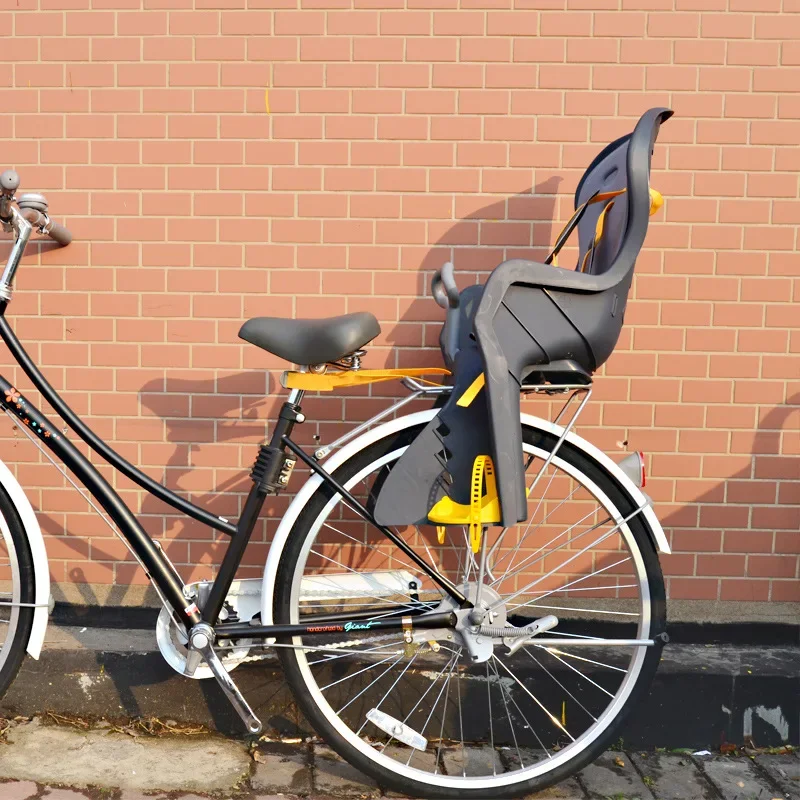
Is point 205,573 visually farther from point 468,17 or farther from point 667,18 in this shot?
point 667,18

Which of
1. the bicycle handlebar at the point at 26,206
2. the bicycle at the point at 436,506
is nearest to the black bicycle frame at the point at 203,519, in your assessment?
the bicycle at the point at 436,506

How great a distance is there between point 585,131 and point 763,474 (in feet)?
4.66

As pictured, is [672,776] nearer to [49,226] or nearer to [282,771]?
[282,771]

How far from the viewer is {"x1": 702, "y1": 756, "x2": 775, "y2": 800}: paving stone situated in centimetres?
258

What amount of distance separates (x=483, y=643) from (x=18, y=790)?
1.50m

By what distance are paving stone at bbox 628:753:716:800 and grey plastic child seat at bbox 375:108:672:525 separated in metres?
1.11

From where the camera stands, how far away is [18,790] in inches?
98.4

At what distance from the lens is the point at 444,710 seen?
2777mm

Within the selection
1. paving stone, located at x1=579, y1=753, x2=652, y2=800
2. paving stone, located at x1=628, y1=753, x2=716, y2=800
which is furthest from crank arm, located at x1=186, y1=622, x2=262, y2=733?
paving stone, located at x1=628, y1=753, x2=716, y2=800

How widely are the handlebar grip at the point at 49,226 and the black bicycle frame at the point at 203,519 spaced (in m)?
0.29

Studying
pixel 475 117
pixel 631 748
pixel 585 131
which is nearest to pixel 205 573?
pixel 631 748

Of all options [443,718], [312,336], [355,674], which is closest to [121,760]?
[355,674]

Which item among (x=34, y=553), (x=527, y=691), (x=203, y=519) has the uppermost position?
(x=203, y=519)

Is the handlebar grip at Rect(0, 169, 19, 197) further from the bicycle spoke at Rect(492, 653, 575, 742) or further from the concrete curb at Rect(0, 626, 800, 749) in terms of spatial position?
the bicycle spoke at Rect(492, 653, 575, 742)
